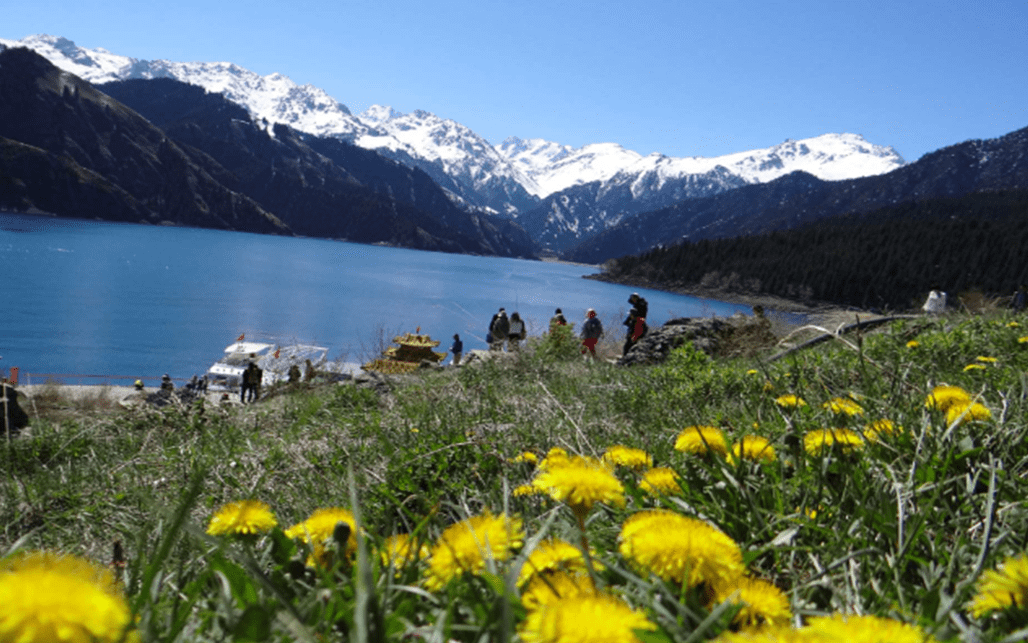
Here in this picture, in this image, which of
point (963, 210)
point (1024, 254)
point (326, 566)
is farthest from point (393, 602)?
point (963, 210)

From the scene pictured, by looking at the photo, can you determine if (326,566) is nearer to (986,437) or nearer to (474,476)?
(474,476)

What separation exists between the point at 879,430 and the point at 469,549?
141 cm

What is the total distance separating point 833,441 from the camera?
4.54 ft

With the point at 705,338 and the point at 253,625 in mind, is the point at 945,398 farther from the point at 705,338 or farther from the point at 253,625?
the point at 705,338

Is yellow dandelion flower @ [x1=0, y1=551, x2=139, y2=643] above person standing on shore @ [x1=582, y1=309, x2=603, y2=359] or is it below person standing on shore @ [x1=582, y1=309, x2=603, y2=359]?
above

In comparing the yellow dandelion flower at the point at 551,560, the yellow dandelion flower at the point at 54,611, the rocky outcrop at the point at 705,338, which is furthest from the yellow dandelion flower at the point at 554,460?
the rocky outcrop at the point at 705,338

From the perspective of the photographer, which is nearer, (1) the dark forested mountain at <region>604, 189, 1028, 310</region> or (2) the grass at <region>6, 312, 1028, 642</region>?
(2) the grass at <region>6, 312, 1028, 642</region>

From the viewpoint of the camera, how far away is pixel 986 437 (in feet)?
5.33

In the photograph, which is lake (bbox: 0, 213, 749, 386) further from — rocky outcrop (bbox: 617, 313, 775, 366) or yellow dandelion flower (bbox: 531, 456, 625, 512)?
yellow dandelion flower (bbox: 531, 456, 625, 512)

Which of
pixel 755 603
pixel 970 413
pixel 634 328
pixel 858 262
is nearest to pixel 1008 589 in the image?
pixel 755 603

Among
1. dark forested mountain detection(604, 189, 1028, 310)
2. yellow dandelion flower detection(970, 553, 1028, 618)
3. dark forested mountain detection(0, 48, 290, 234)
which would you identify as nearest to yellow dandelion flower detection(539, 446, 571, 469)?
yellow dandelion flower detection(970, 553, 1028, 618)

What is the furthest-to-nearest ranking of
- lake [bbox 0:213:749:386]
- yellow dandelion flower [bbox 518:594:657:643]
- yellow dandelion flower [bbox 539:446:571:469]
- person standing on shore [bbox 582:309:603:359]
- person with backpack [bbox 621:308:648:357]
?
lake [bbox 0:213:749:386] → person standing on shore [bbox 582:309:603:359] → person with backpack [bbox 621:308:648:357] → yellow dandelion flower [bbox 539:446:571:469] → yellow dandelion flower [bbox 518:594:657:643]

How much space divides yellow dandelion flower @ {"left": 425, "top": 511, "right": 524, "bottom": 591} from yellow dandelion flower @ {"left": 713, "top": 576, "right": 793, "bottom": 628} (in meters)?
0.28

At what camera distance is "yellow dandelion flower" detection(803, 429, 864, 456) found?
1.43m
